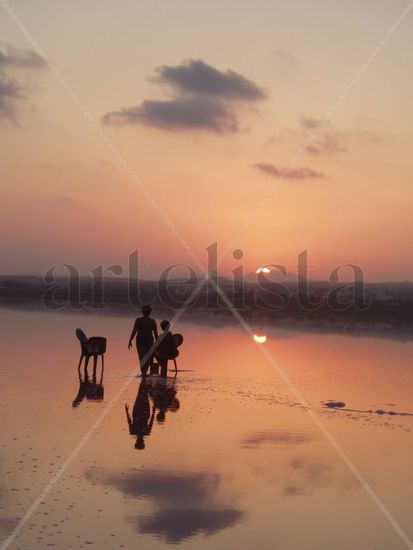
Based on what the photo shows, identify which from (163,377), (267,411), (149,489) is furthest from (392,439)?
(163,377)

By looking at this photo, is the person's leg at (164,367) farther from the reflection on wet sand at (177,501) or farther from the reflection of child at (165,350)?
the reflection on wet sand at (177,501)

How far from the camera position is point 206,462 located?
1234 cm

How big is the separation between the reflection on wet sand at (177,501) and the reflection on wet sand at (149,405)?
1842 mm

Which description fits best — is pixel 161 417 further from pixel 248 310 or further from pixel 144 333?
pixel 248 310

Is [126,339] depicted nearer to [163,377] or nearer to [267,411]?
[163,377]

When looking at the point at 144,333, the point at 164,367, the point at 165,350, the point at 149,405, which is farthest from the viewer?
the point at 144,333

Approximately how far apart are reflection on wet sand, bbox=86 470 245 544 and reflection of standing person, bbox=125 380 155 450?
6.04ft

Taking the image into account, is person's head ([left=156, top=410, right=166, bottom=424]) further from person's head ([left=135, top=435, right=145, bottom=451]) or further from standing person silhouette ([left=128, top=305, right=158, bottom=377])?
standing person silhouette ([left=128, top=305, right=158, bottom=377])

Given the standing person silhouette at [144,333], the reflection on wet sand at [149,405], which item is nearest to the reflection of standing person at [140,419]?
the reflection on wet sand at [149,405]

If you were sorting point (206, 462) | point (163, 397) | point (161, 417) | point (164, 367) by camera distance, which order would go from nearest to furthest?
1. point (206, 462)
2. point (161, 417)
3. point (163, 397)
4. point (164, 367)

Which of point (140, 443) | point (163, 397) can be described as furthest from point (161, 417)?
point (163, 397)

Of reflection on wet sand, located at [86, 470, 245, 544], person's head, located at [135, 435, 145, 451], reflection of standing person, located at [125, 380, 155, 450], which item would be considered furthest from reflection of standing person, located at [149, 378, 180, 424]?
reflection on wet sand, located at [86, 470, 245, 544]

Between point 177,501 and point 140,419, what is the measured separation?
559 cm

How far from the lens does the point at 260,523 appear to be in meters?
9.70
